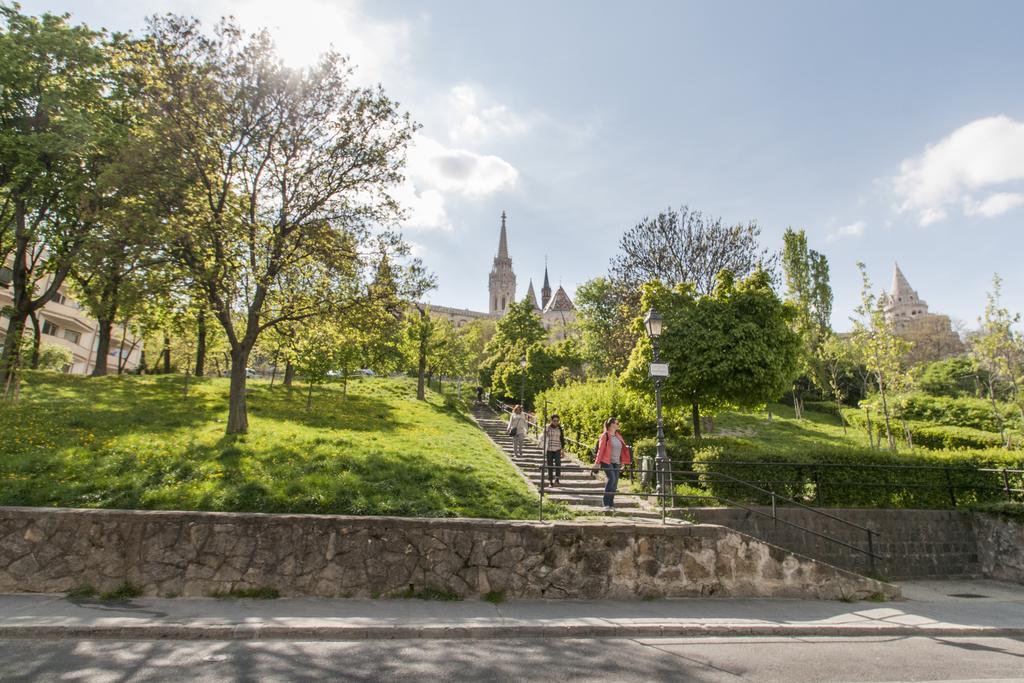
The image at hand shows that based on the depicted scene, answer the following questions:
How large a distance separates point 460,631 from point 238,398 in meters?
10.0

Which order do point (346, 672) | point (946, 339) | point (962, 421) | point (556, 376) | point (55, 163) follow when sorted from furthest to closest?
point (946, 339) < point (556, 376) < point (962, 421) < point (55, 163) < point (346, 672)

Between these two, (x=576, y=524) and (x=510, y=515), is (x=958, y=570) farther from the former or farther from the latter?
(x=510, y=515)

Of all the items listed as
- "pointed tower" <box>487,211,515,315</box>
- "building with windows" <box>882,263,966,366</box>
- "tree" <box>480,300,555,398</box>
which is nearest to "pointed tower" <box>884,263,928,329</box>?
"building with windows" <box>882,263,966,366</box>

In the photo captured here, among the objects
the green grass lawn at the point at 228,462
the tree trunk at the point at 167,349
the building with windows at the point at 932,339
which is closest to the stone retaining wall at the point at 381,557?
the green grass lawn at the point at 228,462

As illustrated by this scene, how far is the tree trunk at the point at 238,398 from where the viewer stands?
13969 mm

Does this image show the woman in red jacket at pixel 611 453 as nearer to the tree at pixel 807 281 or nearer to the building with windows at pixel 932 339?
the tree at pixel 807 281

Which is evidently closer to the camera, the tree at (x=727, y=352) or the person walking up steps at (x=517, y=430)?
the tree at (x=727, y=352)

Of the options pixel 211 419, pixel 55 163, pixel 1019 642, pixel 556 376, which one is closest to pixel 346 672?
pixel 1019 642

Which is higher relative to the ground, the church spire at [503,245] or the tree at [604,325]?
the church spire at [503,245]

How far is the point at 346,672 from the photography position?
5.60m

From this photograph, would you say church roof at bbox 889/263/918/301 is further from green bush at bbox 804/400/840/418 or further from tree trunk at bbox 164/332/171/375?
tree trunk at bbox 164/332/171/375

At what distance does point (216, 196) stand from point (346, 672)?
516 inches

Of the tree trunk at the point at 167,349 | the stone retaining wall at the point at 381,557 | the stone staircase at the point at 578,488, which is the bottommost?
the stone retaining wall at the point at 381,557

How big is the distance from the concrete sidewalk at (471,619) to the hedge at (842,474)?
304 centimetres
